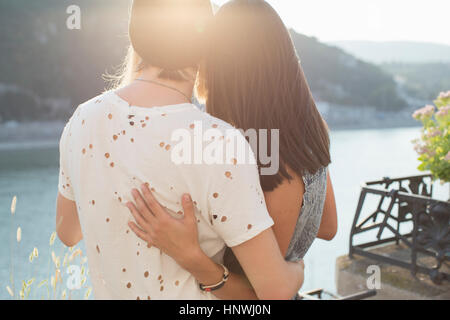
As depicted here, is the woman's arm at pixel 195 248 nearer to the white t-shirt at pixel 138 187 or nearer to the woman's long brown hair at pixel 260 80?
the white t-shirt at pixel 138 187

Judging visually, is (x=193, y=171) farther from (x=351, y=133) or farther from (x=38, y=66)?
(x=351, y=133)

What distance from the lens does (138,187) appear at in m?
0.85

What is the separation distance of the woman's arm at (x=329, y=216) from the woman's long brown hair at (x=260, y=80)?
19 centimetres

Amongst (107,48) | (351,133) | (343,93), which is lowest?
(351,133)

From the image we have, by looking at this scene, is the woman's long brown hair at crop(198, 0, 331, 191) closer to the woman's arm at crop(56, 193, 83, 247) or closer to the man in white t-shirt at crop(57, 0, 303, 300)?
the man in white t-shirt at crop(57, 0, 303, 300)

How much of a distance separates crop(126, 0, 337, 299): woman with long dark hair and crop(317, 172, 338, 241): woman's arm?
0.16 meters

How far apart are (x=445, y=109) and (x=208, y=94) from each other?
7.81 feet

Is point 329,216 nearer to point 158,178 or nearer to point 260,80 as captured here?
point 260,80

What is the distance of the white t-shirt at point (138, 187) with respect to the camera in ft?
2.66

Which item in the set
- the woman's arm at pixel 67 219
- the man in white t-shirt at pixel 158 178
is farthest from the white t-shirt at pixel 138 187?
the woman's arm at pixel 67 219

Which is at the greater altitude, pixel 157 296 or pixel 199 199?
pixel 199 199

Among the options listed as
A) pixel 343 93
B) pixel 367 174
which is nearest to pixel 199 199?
pixel 367 174

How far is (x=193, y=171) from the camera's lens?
0.81 metres
